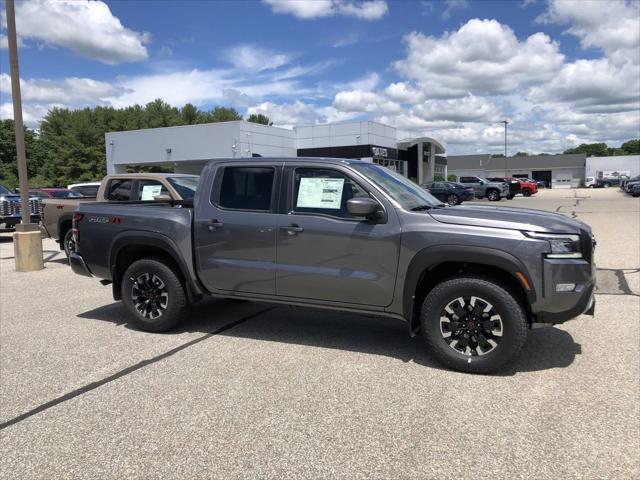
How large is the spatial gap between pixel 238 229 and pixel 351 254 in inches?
48.3

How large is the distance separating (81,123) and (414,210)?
67628 mm

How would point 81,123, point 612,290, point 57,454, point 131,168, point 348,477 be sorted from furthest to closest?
1. point 81,123
2. point 131,168
3. point 612,290
4. point 57,454
5. point 348,477

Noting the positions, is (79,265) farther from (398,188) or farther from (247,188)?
(398,188)

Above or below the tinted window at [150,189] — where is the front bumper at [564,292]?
below

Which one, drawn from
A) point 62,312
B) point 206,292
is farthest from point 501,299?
point 62,312

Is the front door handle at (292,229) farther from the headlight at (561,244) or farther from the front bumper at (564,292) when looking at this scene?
the front bumper at (564,292)

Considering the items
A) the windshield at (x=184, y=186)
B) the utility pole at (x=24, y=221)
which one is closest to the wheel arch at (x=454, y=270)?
the windshield at (x=184, y=186)

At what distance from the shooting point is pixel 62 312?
691cm

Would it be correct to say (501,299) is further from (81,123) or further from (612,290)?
(81,123)

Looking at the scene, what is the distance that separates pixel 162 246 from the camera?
559cm

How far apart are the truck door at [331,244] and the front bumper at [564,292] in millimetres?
1220

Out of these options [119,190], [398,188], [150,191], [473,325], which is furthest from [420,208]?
[119,190]

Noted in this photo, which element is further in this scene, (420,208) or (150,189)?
(150,189)

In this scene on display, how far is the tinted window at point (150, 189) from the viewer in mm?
9227
